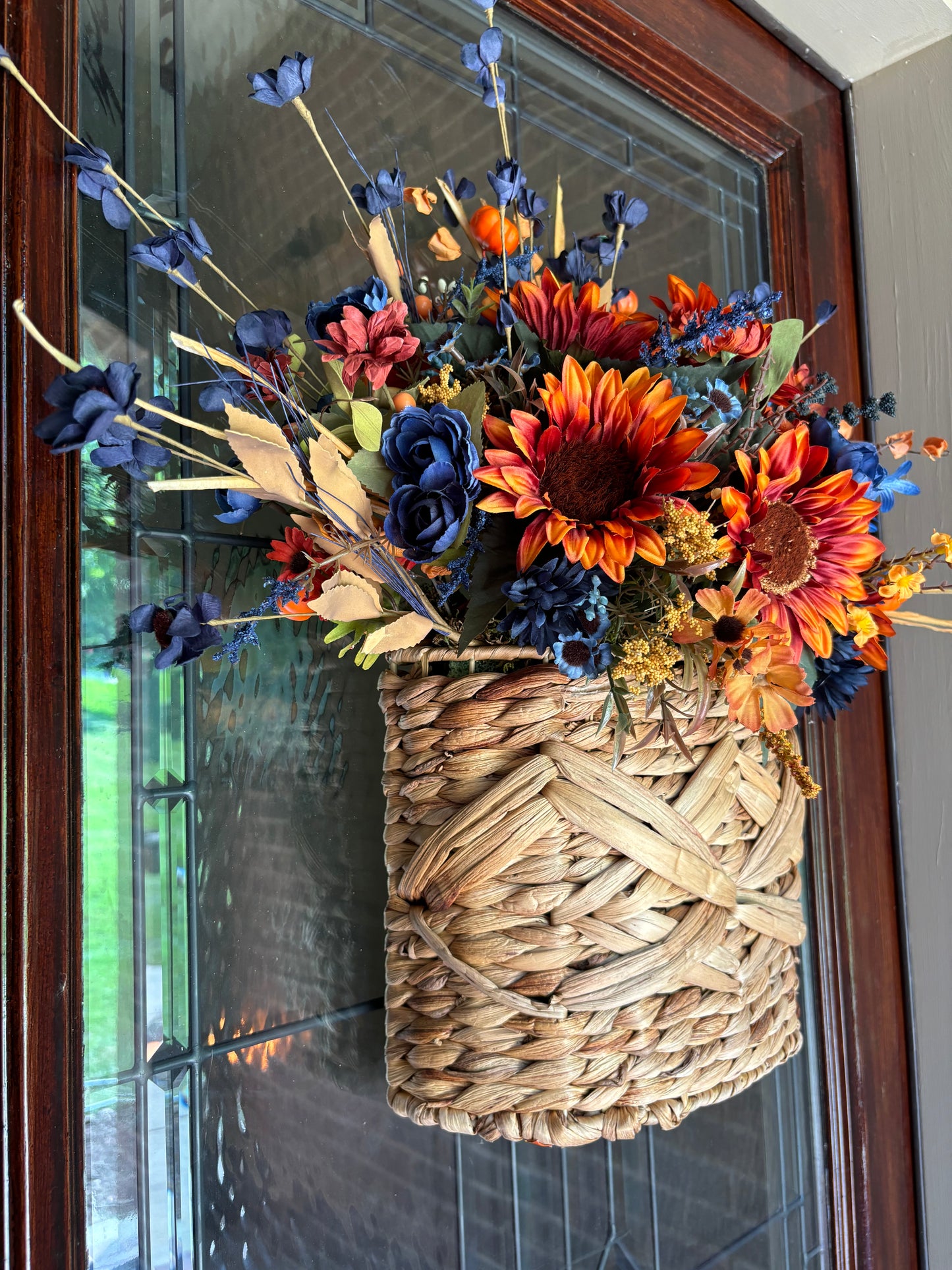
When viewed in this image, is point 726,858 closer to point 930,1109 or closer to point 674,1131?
point 674,1131

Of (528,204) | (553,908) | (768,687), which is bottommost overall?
(553,908)

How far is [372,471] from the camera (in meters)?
0.45

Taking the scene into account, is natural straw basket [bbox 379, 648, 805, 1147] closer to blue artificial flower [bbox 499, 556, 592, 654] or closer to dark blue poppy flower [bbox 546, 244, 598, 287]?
blue artificial flower [bbox 499, 556, 592, 654]

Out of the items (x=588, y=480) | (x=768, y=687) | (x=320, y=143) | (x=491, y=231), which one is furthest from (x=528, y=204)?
(x=768, y=687)

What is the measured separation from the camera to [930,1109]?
0.89 metres

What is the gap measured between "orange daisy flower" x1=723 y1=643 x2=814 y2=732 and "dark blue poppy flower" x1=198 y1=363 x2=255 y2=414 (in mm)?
294

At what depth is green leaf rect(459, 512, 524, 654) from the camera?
0.46 meters

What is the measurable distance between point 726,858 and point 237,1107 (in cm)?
33

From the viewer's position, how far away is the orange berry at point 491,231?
57 cm

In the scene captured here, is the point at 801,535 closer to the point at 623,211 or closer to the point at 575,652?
the point at 575,652

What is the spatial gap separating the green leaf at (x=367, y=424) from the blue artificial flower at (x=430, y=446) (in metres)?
0.01

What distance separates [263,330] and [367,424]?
9 centimetres

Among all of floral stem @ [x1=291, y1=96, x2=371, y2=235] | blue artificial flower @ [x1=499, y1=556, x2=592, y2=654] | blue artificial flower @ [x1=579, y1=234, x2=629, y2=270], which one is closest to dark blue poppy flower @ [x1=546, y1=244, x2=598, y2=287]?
blue artificial flower @ [x1=579, y1=234, x2=629, y2=270]

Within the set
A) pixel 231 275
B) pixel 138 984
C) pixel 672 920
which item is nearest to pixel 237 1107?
pixel 138 984
